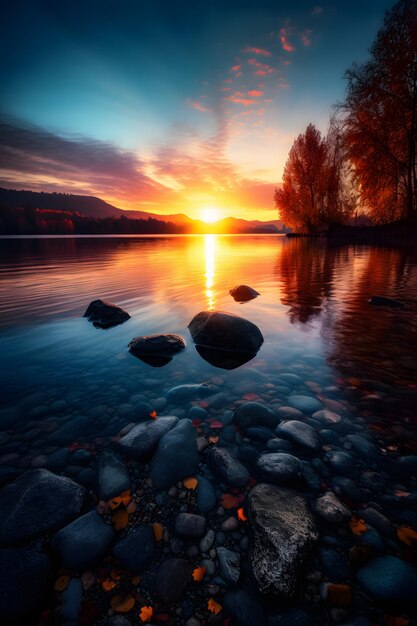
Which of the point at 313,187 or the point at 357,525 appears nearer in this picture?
the point at 357,525

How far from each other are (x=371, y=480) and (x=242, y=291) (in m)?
7.69

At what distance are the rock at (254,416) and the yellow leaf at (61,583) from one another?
1909 millimetres

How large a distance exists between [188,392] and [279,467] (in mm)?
1720

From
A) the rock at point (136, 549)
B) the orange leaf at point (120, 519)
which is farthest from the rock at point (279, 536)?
the orange leaf at point (120, 519)

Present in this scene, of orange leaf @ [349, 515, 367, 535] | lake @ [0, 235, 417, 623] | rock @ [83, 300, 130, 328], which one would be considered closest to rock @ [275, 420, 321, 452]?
lake @ [0, 235, 417, 623]

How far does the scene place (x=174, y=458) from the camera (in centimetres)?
255

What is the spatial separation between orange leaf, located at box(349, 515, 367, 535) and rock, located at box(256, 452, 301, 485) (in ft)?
1.57

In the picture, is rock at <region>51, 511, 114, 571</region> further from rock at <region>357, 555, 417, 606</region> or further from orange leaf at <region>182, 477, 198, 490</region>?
rock at <region>357, 555, 417, 606</region>

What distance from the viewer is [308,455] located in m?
2.60

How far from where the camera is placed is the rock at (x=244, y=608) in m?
1.49

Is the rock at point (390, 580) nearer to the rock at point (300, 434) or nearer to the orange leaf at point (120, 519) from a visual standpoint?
the rock at point (300, 434)

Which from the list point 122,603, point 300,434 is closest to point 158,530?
point 122,603

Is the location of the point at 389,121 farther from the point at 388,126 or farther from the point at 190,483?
the point at 190,483

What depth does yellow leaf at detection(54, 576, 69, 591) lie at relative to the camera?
1.66 m
